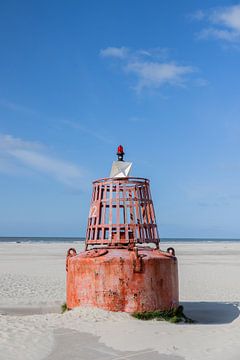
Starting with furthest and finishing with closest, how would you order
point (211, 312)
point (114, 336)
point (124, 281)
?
point (211, 312), point (124, 281), point (114, 336)

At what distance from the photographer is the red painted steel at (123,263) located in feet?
26.6

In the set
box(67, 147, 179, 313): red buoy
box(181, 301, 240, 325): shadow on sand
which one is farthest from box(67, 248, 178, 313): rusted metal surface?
box(181, 301, 240, 325): shadow on sand

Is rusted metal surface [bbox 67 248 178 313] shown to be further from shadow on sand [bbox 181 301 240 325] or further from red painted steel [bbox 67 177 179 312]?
shadow on sand [bbox 181 301 240 325]

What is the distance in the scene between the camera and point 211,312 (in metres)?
10.4

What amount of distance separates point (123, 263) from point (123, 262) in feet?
0.05

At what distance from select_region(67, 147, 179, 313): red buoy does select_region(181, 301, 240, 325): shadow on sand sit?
1171 millimetres

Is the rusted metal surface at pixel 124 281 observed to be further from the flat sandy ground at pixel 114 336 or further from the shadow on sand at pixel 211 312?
the shadow on sand at pixel 211 312

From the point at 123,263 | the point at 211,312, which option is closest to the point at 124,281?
the point at 123,263

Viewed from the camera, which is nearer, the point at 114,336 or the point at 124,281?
the point at 114,336

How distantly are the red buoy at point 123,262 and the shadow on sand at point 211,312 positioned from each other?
1.17m

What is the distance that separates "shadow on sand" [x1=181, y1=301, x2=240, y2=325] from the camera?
9398 mm

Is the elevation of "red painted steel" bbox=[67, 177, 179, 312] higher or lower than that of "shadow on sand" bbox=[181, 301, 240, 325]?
higher

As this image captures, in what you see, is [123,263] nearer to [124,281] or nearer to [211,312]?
[124,281]

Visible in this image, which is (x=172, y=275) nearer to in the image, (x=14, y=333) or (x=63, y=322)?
(x=63, y=322)
